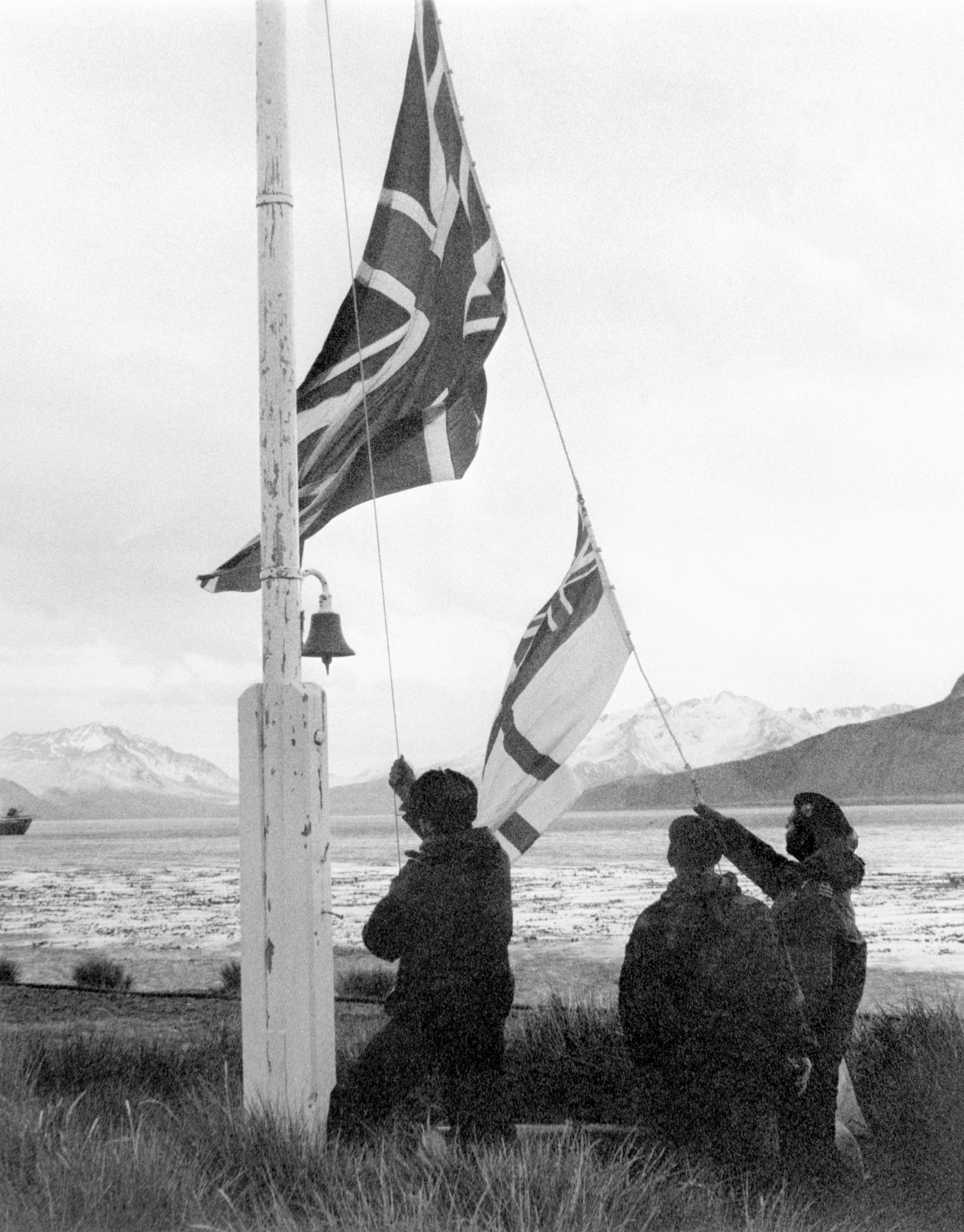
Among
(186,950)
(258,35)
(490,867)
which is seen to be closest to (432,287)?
(258,35)

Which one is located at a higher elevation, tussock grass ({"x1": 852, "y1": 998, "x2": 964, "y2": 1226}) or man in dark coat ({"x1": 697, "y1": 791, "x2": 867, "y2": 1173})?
man in dark coat ({"x1": 697, "y1": 791, "x2": 867, "y2": 1173})

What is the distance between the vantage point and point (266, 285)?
5297 millimetres

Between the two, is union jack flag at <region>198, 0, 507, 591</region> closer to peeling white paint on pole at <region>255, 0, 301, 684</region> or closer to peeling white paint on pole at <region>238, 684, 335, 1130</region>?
peeling white paint on pole at <region>255, 0, 301, 684</region>

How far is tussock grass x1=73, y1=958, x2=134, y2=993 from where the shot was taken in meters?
11.9

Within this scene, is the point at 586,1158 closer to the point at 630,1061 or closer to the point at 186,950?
the point at 630,1061

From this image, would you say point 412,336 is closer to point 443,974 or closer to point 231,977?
point 443,974

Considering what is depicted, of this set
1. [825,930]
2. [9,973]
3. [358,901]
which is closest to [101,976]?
[9,973]

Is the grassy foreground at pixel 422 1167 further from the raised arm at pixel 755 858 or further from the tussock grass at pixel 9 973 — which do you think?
the tussock grass at pixel 9 973

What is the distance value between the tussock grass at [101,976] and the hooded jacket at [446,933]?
23.8 ft

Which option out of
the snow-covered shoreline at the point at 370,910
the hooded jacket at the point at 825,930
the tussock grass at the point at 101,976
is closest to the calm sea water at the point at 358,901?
the snow-covered shoreline at the point at 370,910

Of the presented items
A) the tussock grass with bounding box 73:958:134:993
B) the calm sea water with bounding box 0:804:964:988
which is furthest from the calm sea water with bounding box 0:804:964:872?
the tussock grass with bounding box 73:958:134:993

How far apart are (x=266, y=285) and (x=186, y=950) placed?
16437 millimetres

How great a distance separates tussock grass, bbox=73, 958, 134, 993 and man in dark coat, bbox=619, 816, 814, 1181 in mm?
7600

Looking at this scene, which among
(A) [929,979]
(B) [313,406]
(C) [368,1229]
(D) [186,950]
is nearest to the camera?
(C) [368,1229]
